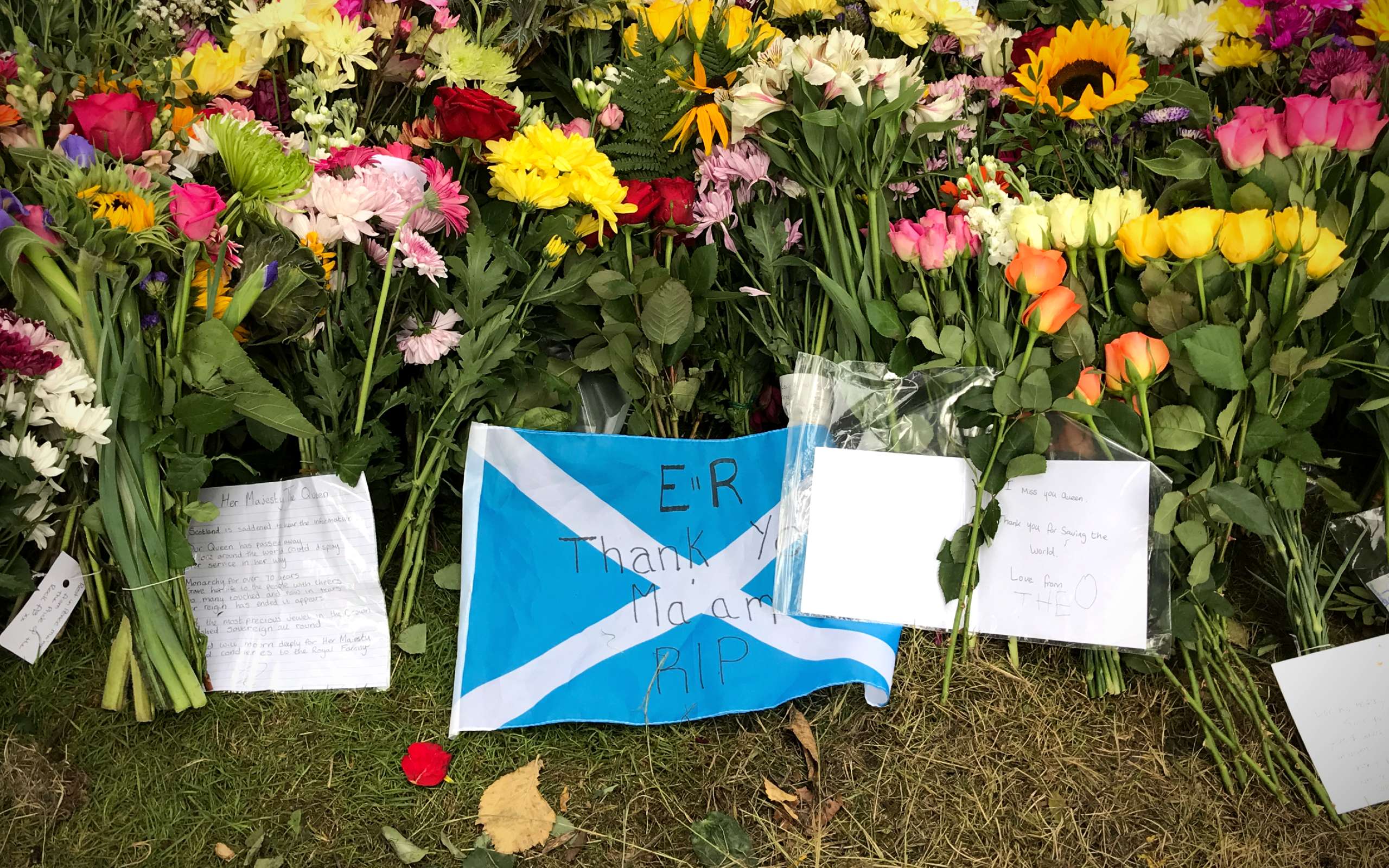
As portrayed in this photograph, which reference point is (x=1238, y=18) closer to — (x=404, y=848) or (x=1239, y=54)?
(x=1239, y=54)

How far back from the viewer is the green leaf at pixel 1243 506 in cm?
93

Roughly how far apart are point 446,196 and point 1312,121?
0.95 meters

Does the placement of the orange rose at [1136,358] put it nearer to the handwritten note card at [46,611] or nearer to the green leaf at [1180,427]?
the green leaf at [1180,427]

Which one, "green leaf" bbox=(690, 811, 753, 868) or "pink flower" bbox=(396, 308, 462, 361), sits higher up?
"pink flower" bbox=(396, 308, 462, 361)

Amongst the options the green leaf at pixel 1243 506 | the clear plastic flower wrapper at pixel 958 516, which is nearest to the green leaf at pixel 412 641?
the clear plastic flower wrapper at pixel 958 516

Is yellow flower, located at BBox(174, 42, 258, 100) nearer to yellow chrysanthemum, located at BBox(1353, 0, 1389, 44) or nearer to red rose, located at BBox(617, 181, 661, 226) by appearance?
red rose, located at BBox(617, 181, 661, 226)

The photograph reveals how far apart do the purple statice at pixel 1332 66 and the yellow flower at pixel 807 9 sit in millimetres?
582

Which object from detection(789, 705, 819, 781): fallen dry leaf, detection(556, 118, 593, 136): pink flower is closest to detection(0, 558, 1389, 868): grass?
detection(789, 705, 819, 781): fallen dry leaf

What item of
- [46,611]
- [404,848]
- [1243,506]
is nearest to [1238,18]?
[1243,506]

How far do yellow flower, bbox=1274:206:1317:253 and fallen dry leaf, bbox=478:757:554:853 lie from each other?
959mm

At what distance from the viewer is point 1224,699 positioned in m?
1.04

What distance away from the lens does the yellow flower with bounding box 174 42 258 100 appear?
1.05m

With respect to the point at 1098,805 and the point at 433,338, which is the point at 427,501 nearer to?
the point at 433,338

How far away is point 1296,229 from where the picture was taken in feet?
3.01
